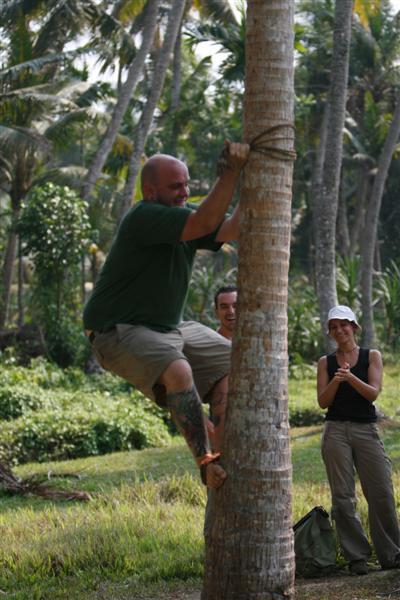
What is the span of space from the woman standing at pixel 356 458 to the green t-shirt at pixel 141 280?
1516 mm

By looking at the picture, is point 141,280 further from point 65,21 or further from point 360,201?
point 360,201

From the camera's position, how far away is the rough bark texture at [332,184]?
1535cm

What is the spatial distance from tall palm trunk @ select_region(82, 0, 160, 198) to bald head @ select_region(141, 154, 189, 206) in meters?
16.9

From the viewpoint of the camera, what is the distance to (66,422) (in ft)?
50.2

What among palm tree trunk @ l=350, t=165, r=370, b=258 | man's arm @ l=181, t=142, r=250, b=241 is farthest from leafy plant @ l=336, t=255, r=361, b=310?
man's arm @ l=181, t=142, r=250, b=241

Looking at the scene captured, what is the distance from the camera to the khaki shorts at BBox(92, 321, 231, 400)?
18.0 feet

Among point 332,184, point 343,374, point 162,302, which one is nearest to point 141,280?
point 162,302

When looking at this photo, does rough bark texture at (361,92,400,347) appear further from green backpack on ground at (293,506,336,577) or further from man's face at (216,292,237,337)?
green backpack on ground at (293,506,336,577)

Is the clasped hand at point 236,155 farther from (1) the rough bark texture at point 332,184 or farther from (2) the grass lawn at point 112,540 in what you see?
(1) the rough bark texture at point 332,184

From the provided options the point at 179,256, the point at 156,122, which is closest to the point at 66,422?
the point at 179,256

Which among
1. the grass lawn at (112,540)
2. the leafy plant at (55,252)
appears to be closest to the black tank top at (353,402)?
the grass lawn at (112,540)

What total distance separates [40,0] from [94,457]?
16932mm

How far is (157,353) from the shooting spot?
547 centimetres

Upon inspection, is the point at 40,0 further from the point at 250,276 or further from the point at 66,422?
the point at 250,276
